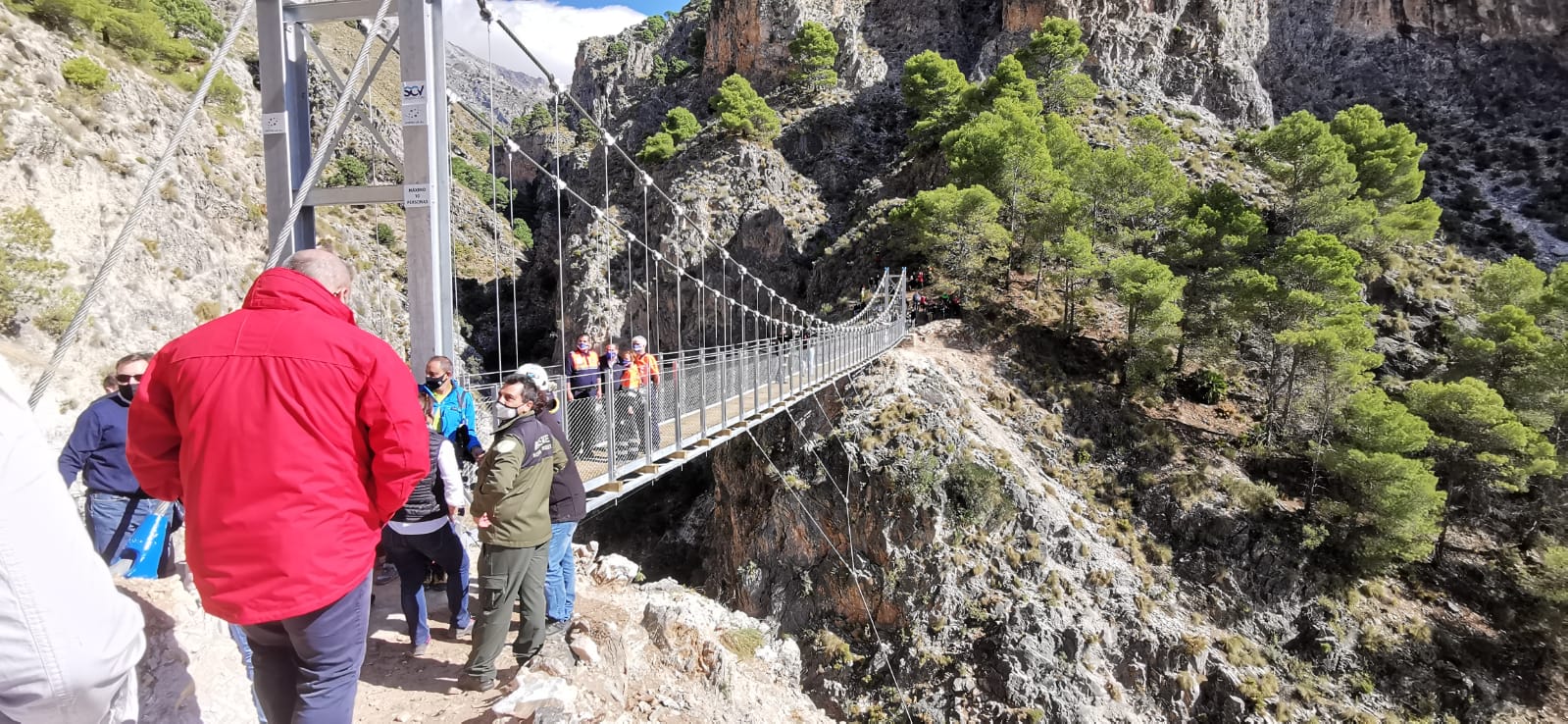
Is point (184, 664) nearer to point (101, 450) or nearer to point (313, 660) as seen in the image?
point (313, 660)

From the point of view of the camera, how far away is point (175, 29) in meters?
16.1

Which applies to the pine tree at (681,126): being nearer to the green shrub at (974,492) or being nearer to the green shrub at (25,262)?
the green shrub at (25,262)

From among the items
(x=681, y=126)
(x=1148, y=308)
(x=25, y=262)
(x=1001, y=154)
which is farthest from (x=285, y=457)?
(x=681, y=126)

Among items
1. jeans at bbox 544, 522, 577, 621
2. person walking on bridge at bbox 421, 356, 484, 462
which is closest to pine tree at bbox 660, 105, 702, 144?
person walking on bridge at bbox 421, 356, 484, 462

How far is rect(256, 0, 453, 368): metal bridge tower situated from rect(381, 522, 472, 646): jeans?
74cm

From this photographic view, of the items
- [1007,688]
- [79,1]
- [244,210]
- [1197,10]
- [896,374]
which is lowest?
[1007,688]

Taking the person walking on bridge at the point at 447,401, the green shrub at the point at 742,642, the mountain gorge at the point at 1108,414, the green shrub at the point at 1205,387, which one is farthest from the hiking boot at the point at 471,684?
the green shrub at the point at 1205,387

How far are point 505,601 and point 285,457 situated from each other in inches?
54.0

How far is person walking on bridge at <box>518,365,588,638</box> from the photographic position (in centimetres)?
239

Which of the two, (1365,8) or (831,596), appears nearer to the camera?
(831,596)

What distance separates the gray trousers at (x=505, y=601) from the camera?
86.6 inches

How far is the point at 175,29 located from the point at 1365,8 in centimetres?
4275

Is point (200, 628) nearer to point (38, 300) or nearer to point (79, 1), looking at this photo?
point (38, 300)

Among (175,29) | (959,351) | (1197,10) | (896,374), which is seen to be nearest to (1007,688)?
(896,374)
